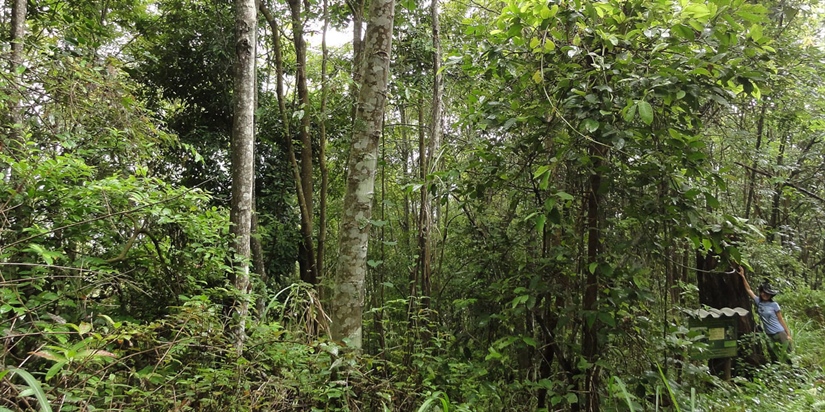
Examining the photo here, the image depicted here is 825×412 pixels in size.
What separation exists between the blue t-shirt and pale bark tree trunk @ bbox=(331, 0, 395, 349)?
554 cm

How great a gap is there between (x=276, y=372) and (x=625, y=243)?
7.06ft

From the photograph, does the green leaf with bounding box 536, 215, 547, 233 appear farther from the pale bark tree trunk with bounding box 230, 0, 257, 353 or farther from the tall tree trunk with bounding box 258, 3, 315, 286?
the tall tree trunk with bounding box 258, 3, 315, 286

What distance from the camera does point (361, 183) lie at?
2.84 m

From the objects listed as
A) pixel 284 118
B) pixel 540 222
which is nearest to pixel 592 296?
pixel 540 222

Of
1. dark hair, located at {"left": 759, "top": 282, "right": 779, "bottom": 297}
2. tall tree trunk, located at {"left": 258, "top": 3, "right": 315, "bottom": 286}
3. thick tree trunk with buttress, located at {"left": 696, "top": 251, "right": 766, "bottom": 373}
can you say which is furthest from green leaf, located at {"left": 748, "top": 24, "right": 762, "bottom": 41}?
tall tree trunk, located at {"left": 258, "top": 3, "right": 315, "bottom": 286}

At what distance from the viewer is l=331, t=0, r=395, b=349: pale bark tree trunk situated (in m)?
2.74

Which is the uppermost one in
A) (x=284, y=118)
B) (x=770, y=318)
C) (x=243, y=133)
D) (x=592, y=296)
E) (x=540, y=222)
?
(x=284, y=118)

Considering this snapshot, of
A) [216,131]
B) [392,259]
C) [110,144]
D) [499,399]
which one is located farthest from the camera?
[216,131]

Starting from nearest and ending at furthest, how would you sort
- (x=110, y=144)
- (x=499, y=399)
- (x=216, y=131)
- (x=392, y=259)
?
(x=499, y=399)
(x=110, y=144)
(x=392, y=259)
(x=216, y=131)

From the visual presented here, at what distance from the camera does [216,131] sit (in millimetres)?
7465

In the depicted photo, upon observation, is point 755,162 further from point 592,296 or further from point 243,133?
point 243,133

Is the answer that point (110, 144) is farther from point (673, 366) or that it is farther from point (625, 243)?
point (673, 366)

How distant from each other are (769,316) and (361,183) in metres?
5.91

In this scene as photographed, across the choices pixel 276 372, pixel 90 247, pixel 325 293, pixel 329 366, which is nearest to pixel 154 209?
pixel 90 247
